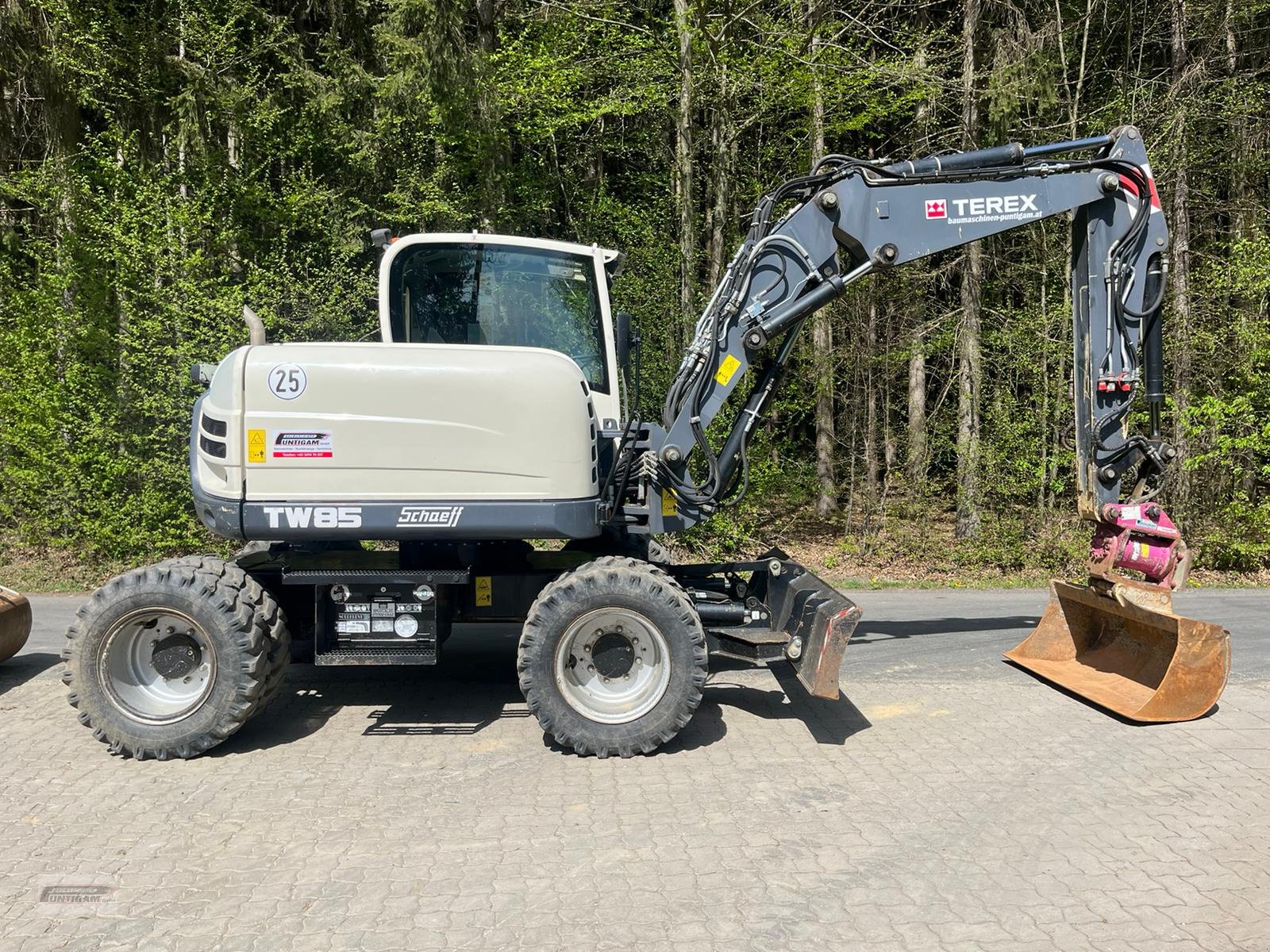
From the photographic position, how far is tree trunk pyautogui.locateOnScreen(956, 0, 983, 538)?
1308 cm

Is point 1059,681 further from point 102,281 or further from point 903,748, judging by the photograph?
point 102,281

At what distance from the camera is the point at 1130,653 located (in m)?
6.79

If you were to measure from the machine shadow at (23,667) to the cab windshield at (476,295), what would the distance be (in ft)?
13.1

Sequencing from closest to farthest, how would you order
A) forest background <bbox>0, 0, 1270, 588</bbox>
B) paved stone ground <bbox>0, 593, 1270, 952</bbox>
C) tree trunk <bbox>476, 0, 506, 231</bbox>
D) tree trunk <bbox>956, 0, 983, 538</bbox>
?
paved stone ground <bbox>0, 593, 1270, 952</bbox>
forest background <bbox>0, 0, 1270, 588</bbox>
tree trunk <bbox>956, 0, 983, 538</bbox>
tree trunk <bbox>476, 0, 506, 231</bbox>

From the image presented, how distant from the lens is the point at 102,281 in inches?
482

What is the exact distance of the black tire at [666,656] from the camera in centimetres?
563

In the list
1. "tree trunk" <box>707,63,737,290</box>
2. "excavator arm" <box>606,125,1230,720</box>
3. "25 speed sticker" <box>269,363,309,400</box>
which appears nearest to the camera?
"25 speed sticker" <box>269,363,309,400</box>

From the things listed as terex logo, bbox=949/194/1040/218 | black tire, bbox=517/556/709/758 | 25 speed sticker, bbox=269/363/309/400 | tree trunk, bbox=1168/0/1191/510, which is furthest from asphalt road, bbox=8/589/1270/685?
terex logo, bbox=949/194/1040/218

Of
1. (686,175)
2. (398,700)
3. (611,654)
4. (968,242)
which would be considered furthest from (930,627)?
(686,175)

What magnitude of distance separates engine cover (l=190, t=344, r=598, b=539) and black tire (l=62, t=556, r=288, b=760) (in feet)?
1.47

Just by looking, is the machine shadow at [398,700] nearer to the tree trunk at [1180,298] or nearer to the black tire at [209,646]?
the black tire at [209,646]

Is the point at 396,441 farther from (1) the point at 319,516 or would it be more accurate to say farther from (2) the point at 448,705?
(2) the point at 448,705

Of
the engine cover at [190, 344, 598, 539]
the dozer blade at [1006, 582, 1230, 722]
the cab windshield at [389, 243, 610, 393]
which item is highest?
the cab windshield at [389, 243, 610, 393]

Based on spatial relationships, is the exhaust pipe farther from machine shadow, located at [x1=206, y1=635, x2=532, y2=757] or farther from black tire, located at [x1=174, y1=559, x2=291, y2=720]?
machine shadow, located at [x1=206, y1=635, x2=532, y2=757]
